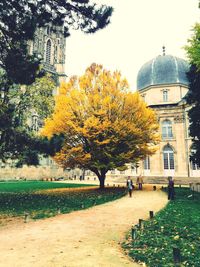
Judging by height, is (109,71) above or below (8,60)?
above

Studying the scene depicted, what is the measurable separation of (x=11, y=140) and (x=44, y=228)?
7826 mm

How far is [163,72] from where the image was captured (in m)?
45.2

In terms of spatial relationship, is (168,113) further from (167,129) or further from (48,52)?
(48,52)

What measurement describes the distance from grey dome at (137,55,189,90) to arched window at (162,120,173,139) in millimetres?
7492

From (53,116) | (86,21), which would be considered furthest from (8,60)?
(53,116)

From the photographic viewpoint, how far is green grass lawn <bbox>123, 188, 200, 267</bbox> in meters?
5.78

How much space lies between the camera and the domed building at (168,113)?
3909cm

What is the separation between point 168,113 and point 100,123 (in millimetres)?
23229

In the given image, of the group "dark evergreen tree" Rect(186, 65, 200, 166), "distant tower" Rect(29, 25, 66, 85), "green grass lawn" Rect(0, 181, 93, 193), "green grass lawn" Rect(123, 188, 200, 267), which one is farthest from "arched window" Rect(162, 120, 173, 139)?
"green grass lawn" Rect(123, 188, 200, 267)

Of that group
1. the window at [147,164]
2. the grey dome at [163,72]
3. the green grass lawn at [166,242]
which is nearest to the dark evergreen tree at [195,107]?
the green grass lawn at [166,242]

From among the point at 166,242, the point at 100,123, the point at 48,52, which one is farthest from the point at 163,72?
the point at 166,242

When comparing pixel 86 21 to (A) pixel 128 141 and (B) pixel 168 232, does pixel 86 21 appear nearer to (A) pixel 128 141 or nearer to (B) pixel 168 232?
(B) pixel 168 232

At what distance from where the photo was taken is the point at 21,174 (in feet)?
148

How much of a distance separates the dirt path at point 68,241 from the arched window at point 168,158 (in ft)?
96.3
